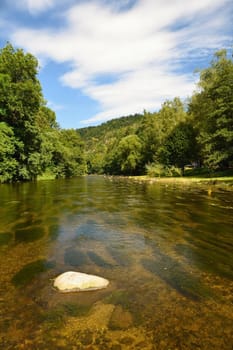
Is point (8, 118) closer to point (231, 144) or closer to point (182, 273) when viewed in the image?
point (231, 144)

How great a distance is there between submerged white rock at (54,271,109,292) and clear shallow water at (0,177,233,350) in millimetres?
181

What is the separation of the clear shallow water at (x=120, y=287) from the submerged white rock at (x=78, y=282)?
0.18m

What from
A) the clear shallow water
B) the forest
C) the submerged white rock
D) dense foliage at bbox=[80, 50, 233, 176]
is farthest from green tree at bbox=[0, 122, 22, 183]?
the submerged white rock

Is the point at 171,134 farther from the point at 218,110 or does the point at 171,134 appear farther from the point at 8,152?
the point at 8,152

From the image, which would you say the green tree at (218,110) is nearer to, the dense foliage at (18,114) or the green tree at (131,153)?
the dense foliage at (18,114)

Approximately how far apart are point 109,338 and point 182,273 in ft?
9.15

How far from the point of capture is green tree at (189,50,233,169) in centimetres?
3756

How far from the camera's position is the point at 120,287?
5094mm

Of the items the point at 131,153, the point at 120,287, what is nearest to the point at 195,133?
the point at 131,153

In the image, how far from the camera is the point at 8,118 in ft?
118

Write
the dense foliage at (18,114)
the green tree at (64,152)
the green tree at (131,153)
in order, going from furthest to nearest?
the green tree at (131,153)
the green tree at (64,152)
the dense foliage at (18,114)

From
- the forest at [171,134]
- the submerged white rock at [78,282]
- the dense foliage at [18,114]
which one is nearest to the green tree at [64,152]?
the forest at [171,134]

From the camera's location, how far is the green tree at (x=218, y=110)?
37.6 m

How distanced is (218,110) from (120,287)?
37733 mm
